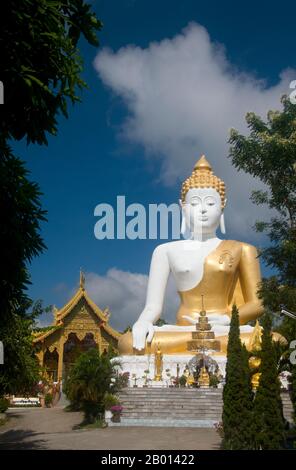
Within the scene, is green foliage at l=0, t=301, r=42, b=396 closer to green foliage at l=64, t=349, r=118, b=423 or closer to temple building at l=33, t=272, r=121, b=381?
green foliage at l=64, t=349, r=118, b=423

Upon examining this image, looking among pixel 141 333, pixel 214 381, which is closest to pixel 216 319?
pixel 141 333

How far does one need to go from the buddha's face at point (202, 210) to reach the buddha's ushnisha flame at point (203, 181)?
17 cm

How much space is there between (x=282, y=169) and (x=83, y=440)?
6.80 metres

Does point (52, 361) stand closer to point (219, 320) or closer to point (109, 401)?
point (219, 320)

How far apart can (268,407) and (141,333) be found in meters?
10.6

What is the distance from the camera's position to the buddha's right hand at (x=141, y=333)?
62.8ft

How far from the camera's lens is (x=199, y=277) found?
21.1 metres

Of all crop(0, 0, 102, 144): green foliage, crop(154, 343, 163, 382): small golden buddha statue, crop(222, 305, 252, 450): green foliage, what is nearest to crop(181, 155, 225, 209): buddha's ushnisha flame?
crop(154, 343, 163, 382): small golden buddha statue

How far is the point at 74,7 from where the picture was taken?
309 inches

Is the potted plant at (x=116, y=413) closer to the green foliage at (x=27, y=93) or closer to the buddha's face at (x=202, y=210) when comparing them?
the green foliage at (x=27, y=93)

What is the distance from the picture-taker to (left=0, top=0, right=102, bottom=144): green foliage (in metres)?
6.95

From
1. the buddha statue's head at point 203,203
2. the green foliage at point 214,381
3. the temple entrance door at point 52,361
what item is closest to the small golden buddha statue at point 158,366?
the green foliage at point 214,381

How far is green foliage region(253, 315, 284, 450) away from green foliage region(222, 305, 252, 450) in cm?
24

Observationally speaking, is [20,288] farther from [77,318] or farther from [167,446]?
[77,318]
